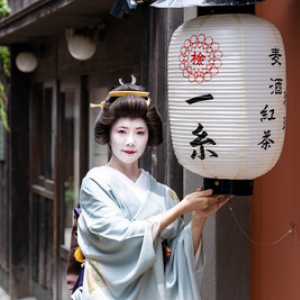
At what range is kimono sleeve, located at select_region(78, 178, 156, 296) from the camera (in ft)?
12.2

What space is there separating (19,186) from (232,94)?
23.4ft

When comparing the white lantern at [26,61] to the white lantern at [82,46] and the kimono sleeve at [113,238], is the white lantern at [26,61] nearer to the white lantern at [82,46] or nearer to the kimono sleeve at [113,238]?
the white lantern at [82,46]

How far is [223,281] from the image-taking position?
4695mm

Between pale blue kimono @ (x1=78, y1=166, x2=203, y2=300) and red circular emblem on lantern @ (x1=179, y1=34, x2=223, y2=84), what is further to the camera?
pale blue kimono @ (x1=78, y1=166, x2=203, y2=300)

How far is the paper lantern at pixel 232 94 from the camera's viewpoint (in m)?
3.27

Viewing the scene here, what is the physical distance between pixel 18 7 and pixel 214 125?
579cm

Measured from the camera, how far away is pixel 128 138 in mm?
3871

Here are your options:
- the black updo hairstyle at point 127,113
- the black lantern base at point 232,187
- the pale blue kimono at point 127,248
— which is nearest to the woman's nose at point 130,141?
the black updo hairstyle at point 127,113

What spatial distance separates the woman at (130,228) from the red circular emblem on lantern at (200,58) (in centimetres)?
58

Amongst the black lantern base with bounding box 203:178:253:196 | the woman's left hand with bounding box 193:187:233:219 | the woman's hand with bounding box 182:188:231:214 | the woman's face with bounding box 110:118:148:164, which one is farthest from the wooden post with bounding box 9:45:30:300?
the black lantern base with bounding box 203:178:253:196

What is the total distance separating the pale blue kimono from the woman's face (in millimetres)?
149

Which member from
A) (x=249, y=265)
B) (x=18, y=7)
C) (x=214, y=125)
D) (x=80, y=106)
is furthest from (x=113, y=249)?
(x=18, y=7)

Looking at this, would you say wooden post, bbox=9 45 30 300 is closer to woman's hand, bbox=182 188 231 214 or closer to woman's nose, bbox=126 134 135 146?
woman's nose, bbox=126 134 135 146

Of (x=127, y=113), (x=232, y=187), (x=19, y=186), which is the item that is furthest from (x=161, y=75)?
(x=19, y=186)
